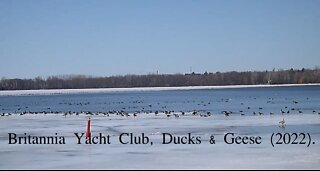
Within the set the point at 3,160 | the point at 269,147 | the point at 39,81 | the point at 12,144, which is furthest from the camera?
the point at 39,81

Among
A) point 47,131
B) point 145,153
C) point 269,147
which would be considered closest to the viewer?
point 145,153

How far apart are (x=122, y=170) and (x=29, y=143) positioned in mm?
4808

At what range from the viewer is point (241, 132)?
14836 mm

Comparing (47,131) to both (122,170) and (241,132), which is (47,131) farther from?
(122,170)

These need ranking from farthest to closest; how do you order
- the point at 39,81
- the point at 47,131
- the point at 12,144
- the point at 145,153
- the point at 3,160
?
the point at 39,81, the point at 47,131, the point at 12,144, the point at 145,153, the point at 3,160

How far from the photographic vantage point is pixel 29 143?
494 inches

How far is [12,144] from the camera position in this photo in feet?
40.8

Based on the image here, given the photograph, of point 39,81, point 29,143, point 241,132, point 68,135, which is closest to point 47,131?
point 68,135

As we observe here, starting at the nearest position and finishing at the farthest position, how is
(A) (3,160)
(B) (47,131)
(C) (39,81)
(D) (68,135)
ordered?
(A) (3,160), (D) (68,135), (B) (47,131), (C) (39,81)

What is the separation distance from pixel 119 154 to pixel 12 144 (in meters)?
3.45

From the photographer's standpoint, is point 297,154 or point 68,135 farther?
point 68,135

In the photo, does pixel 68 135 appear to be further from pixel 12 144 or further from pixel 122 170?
pixel 122 170

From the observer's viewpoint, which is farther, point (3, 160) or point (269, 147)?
point (269, 147)

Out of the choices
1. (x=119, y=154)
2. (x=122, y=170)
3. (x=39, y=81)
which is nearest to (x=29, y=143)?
(x=119, y=154)
